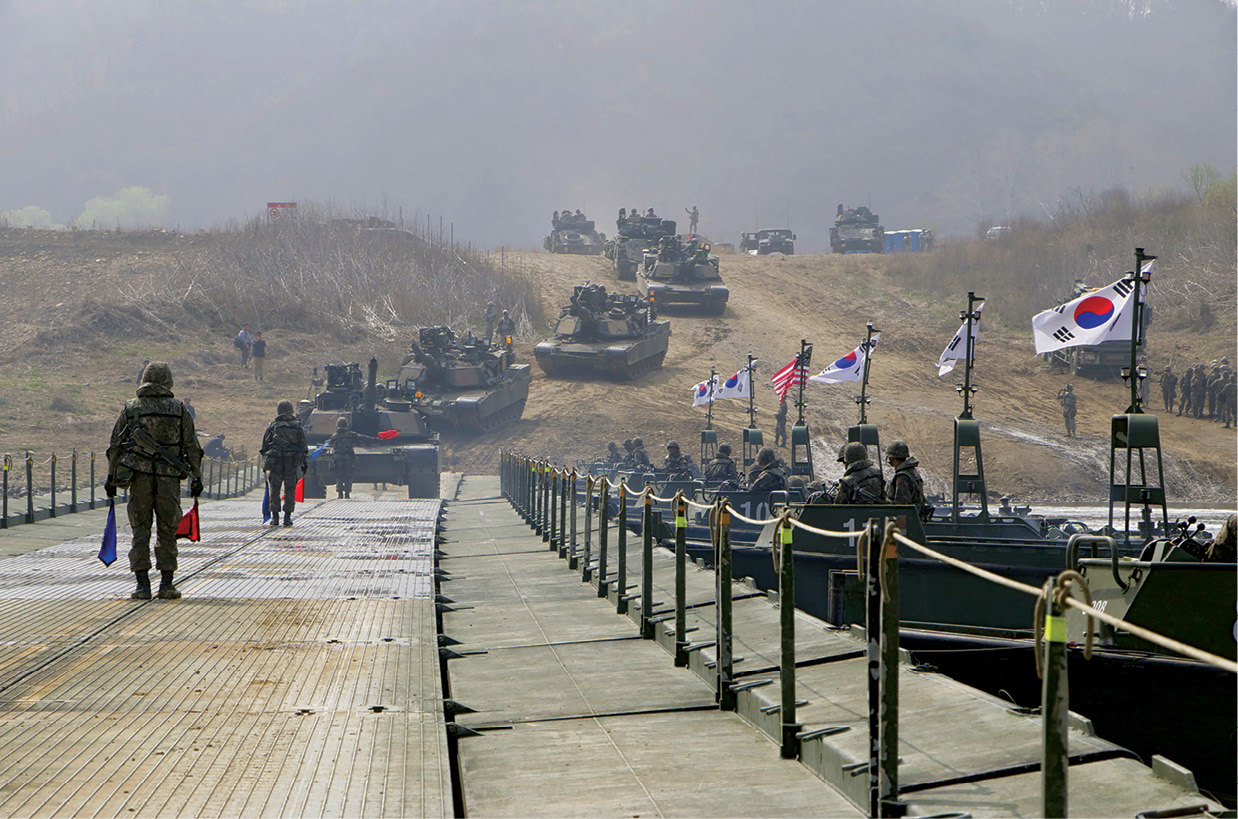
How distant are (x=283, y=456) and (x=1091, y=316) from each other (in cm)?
1024

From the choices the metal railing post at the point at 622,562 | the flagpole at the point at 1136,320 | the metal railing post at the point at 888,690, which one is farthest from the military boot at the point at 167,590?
the flagpole at the point at 1136,320

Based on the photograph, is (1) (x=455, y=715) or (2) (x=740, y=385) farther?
(2) (x=740, y=385)

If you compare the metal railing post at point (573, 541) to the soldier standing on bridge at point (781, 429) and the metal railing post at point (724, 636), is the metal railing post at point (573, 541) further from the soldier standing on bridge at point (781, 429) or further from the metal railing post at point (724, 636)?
the soldier standing on bridge at point (781, 429)

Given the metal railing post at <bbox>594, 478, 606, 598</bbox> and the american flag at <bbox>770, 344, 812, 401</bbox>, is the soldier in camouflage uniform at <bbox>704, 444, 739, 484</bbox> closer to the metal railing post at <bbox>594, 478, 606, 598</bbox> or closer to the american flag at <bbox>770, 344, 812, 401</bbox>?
the american flag at <bbox>770, 344, 812, 401</bbox>

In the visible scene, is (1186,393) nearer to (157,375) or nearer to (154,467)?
(157,375)

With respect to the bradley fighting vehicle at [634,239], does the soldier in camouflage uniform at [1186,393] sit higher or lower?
lower

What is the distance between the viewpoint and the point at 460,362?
3794 centimetres

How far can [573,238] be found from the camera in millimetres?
78188

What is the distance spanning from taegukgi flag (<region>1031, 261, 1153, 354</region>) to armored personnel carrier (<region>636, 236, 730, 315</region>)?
40481 millimetres

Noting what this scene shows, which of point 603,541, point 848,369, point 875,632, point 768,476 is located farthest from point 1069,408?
point 875,632

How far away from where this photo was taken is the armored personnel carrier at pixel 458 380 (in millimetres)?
36344

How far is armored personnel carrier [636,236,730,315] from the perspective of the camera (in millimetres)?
56281

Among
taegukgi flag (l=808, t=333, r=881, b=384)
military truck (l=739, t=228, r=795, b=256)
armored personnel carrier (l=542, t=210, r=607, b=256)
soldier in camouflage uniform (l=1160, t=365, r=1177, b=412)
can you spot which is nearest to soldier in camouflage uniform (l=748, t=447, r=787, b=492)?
taegukgi flag (l=808, t=333, r=881, b=384)

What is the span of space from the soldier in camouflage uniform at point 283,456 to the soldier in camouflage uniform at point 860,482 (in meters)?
7.77
